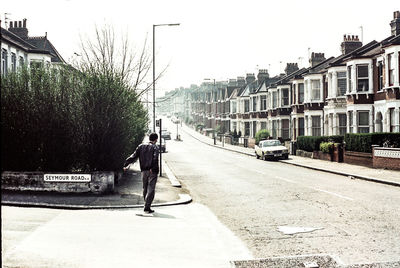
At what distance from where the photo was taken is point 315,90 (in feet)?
145

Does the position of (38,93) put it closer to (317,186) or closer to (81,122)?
(81,122)

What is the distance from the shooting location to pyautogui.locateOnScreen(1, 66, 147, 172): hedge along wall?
13852mm

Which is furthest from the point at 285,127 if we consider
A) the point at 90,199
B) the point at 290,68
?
the point at 90,199

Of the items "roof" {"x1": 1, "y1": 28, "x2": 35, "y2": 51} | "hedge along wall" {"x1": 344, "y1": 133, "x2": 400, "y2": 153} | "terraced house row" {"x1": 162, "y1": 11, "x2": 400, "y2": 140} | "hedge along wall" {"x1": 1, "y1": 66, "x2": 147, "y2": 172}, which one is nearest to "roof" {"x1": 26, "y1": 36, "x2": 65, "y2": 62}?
"roof" {"x1": 1, "y1": 28, "x2": 35, "y2": 51}

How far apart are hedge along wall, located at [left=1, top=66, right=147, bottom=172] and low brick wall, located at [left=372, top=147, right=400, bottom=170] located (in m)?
15.2

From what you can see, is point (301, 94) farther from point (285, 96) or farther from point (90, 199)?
point (90, 199)

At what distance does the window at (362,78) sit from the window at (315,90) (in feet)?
32.5

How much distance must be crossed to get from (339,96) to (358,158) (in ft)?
36.6

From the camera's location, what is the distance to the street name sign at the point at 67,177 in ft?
44.0

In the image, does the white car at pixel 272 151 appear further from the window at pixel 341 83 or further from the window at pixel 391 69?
the window at pixel 391 69

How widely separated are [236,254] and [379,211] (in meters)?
5.56

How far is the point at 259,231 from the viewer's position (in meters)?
9.72

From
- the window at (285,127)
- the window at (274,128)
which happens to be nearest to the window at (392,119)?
the window at (285,127)

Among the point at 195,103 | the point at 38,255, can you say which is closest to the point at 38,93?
the point at 38,255
